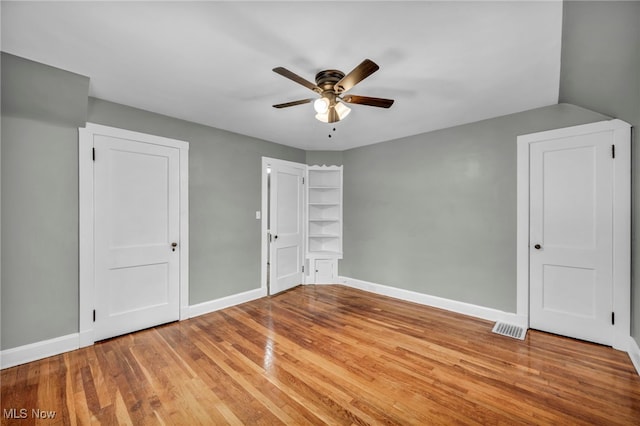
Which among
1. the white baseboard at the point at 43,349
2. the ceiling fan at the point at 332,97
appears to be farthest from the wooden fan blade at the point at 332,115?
the white baseboard at the point at 43,349

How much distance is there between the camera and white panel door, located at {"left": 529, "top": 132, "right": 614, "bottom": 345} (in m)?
2.51

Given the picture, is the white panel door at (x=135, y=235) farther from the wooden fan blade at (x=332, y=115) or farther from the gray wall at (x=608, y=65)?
the gray wall at (x=608, y=65)

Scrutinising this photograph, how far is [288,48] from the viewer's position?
180cm

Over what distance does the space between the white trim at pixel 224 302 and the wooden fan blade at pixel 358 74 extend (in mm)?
3001

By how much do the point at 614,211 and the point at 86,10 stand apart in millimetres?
4419

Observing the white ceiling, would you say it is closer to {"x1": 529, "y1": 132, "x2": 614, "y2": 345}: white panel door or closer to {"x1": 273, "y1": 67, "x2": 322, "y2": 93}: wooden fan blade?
{"x1": 273, "y1": 67, "x2": 322, "y2": 93}: wooden fan blade

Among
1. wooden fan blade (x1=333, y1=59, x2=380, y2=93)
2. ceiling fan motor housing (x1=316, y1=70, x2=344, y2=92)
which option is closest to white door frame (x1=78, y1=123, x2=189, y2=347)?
ceiling fan motor housing (x1=316, y1=70, x2=344, y2=92)

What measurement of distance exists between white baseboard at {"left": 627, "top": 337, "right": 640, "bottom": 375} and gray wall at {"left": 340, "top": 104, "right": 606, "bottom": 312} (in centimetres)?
87

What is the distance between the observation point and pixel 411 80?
2242mm

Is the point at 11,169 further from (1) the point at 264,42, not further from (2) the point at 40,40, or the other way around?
(1) the point at 264,42

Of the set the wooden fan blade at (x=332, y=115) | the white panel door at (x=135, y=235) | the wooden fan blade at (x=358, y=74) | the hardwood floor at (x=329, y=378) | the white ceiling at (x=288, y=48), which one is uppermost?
the white ceiling at (x=288, y=48)

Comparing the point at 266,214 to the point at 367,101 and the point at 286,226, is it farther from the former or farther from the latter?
the point at 367,101

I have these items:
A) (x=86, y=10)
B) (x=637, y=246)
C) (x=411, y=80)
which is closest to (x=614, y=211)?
(x=637, y=246)

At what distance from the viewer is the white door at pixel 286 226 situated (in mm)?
4156
